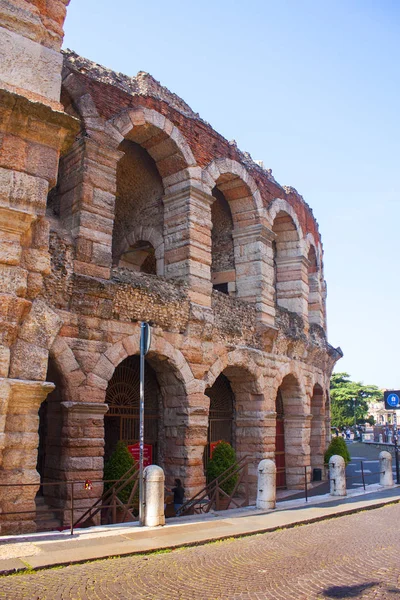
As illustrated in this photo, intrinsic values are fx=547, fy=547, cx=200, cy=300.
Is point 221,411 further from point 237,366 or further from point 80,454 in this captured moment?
point 80,454

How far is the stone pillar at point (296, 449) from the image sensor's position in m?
15.8

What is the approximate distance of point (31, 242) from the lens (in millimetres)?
7742

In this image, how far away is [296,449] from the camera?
16.0 m

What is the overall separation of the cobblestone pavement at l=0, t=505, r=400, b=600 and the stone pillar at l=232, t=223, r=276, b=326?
778 centimetres

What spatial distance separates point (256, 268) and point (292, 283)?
3008 millimetres

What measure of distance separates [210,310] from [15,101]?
6.41 m

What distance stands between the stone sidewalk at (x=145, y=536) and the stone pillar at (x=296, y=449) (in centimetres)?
559

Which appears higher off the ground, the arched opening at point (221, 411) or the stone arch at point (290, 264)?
the stone arch at point (290, 264)

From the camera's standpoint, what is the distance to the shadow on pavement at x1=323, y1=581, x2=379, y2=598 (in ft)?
16.0

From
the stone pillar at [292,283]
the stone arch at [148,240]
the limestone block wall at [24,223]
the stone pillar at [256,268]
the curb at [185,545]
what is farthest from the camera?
the stone pillar at [292,283]

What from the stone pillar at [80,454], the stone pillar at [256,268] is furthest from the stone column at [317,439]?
the stone pillar at [80,454]

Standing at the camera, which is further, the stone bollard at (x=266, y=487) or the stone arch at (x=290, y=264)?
the stone arch at (x=290, y=264)

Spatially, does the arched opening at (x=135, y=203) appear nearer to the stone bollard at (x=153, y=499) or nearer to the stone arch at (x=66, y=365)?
the stone arch at (x=66, y=365)

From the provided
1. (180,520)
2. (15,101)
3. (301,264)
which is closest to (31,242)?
(15,101)
